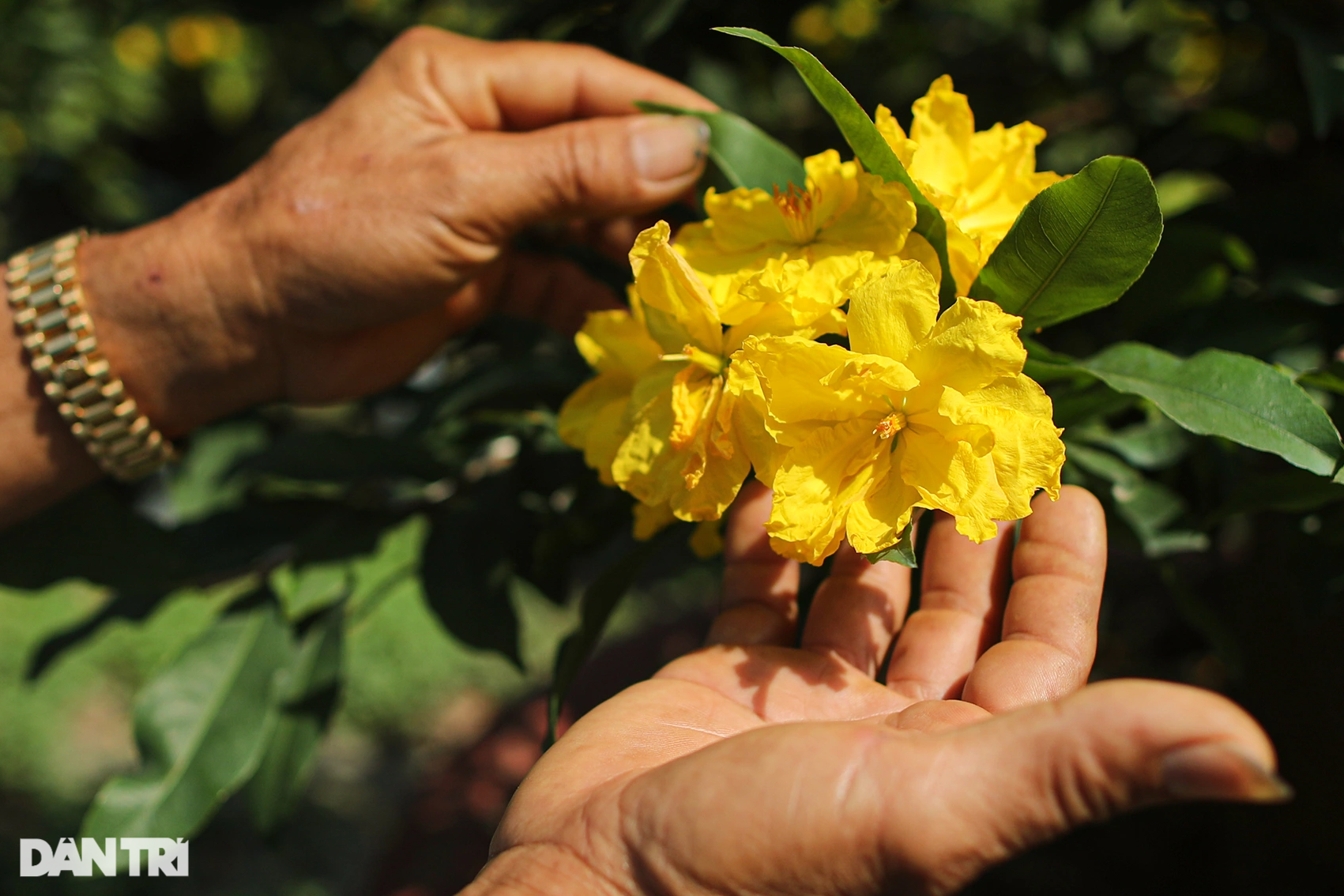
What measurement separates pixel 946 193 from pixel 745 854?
2.46 feet

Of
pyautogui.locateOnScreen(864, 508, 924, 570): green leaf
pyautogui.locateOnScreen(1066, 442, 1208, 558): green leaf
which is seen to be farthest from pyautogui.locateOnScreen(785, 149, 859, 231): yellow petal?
pyautogui.locateOnScreen(1066, 442, 1208, 558): green leaf

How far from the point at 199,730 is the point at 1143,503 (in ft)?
4.94

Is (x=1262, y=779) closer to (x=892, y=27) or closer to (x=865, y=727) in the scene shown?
(x=865, y=727)

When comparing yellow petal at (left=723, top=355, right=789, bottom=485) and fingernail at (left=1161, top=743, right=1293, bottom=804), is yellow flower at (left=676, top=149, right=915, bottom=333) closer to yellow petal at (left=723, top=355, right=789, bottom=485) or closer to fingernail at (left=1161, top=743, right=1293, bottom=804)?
yellow petal at (left=723, top=355, right=789, bottom=485)

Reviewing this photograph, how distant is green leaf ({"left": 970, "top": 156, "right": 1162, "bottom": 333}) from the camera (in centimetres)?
86

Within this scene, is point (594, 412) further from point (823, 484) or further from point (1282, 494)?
point (1282, 494)

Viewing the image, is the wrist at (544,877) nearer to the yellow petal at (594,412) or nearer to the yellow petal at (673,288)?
the yellow petal at (594,412)

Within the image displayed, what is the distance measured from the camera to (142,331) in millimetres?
1508

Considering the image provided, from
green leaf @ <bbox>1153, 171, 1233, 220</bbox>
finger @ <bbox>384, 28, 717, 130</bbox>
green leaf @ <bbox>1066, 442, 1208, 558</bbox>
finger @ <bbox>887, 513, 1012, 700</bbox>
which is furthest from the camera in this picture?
green leaf @ <bbox>1153, 171, 1233, 220</bbox>

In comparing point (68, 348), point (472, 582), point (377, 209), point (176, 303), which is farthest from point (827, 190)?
point (68, 348)

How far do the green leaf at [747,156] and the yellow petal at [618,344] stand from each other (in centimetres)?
25

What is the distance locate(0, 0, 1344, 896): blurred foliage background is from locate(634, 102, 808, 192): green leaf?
268mm

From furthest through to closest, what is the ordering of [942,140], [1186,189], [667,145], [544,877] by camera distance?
[1186,189] → [667,145] → [942,140] → [544,877]

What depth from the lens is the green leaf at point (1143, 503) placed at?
1.19 metres
